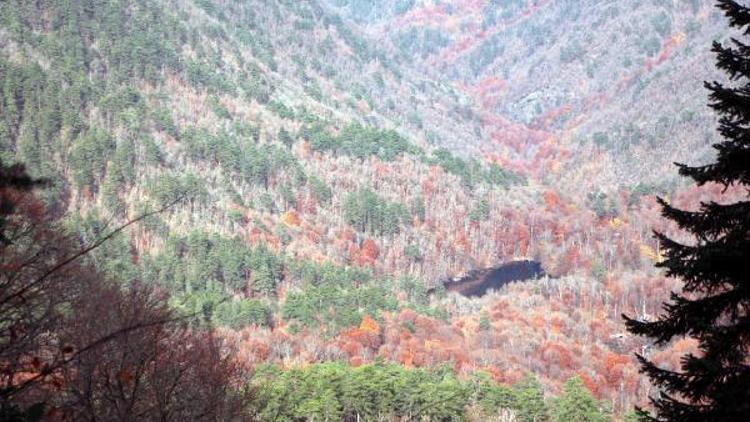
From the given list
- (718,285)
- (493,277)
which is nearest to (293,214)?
(493,277)

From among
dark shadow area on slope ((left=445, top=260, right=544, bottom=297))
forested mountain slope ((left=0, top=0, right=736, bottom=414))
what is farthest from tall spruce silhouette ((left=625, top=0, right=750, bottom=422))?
dark shadow area on slope ((left=445, top=260, right=544, bottom=297))

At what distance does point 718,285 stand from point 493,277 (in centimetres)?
14830

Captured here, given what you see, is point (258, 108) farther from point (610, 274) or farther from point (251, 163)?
point (610, 274)

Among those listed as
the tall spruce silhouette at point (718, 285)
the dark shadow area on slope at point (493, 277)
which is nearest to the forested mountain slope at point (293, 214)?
the dark shadow area on slope at point (493, 277)

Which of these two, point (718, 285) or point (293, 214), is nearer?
point (718, 285)

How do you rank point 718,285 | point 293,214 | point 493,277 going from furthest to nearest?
point 493,277, point 293,214, point 718,285

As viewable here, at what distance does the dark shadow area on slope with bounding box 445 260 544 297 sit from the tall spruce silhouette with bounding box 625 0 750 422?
5201 inches

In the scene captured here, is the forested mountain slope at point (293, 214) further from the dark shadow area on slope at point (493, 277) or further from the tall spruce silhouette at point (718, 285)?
the tall spruce silhouette at point (718, 285)

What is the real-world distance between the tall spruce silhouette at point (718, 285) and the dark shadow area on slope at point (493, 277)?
433 feet

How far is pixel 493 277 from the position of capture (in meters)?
155

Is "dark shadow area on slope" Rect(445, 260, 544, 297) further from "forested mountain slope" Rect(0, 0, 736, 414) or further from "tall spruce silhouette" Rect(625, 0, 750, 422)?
"tall spruce silhouette" Rect(625, 0, 750, 422)

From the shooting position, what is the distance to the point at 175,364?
22.0 m

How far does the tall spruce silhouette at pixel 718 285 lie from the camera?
864 cm

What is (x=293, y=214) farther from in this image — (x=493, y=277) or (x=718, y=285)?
(x=718, y=285)
